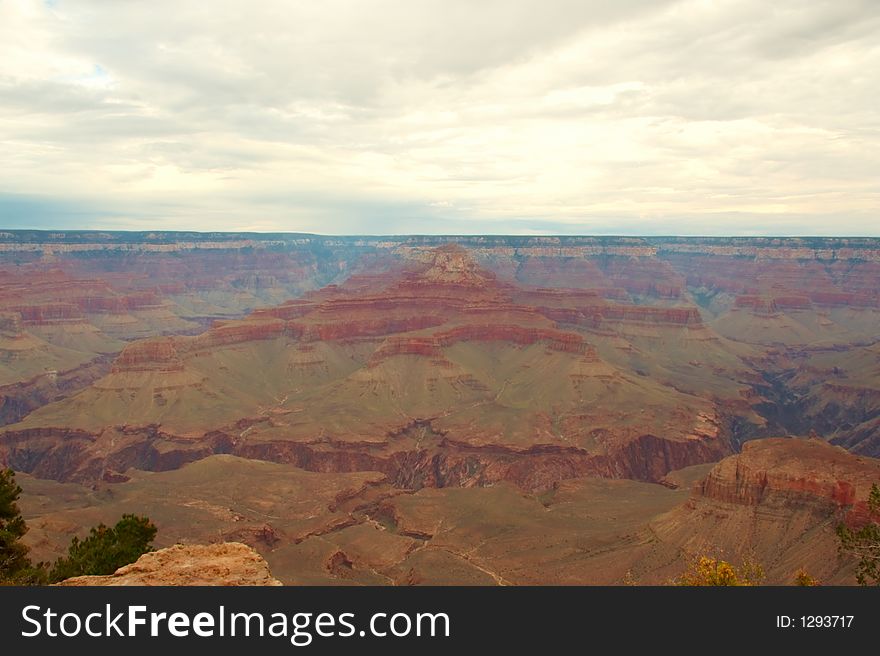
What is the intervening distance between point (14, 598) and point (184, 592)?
17.8ft

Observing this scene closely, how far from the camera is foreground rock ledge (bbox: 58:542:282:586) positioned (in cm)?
2823

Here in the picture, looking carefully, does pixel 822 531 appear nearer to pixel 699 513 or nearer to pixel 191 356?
pixel 699 513

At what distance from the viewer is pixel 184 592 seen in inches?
883

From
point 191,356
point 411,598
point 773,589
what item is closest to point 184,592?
point 411,598

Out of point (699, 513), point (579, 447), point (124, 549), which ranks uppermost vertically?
point (124, 549)

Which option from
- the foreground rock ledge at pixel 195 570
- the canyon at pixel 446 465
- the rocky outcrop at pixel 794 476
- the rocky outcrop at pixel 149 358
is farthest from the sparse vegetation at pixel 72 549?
the rocky outcrop at pixel 149 358

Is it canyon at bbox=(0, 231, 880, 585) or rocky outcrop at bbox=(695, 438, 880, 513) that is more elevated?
rocky outcrop at bbox=(695, 438, 880, 513)

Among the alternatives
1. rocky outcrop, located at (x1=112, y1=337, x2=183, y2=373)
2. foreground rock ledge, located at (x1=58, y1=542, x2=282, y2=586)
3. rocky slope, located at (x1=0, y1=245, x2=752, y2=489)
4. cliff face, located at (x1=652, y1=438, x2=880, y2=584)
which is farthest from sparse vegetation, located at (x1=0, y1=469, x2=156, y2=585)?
rocky outcrop, located at (x1=112, y1=337, x2=183, y2=373)

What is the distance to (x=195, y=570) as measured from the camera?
1160 inches

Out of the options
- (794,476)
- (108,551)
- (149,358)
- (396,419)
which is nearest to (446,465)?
(396,419)

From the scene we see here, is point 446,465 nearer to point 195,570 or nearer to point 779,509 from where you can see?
point 779,509

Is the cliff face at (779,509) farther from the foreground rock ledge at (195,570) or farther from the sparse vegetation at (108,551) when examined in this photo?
the foreground rock ledge at (195,570)

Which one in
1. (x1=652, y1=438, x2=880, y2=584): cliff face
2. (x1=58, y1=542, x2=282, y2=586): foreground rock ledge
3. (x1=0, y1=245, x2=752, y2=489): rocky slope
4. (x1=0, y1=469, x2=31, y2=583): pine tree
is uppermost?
(x1=58, y1=542, x2=282, y2=586): foreground rock ledge

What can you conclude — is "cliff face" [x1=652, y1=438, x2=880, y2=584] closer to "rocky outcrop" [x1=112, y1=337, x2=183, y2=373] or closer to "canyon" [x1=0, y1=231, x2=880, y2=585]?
"canyon" [x1=0, y1=231, x2=880, y2=585]
